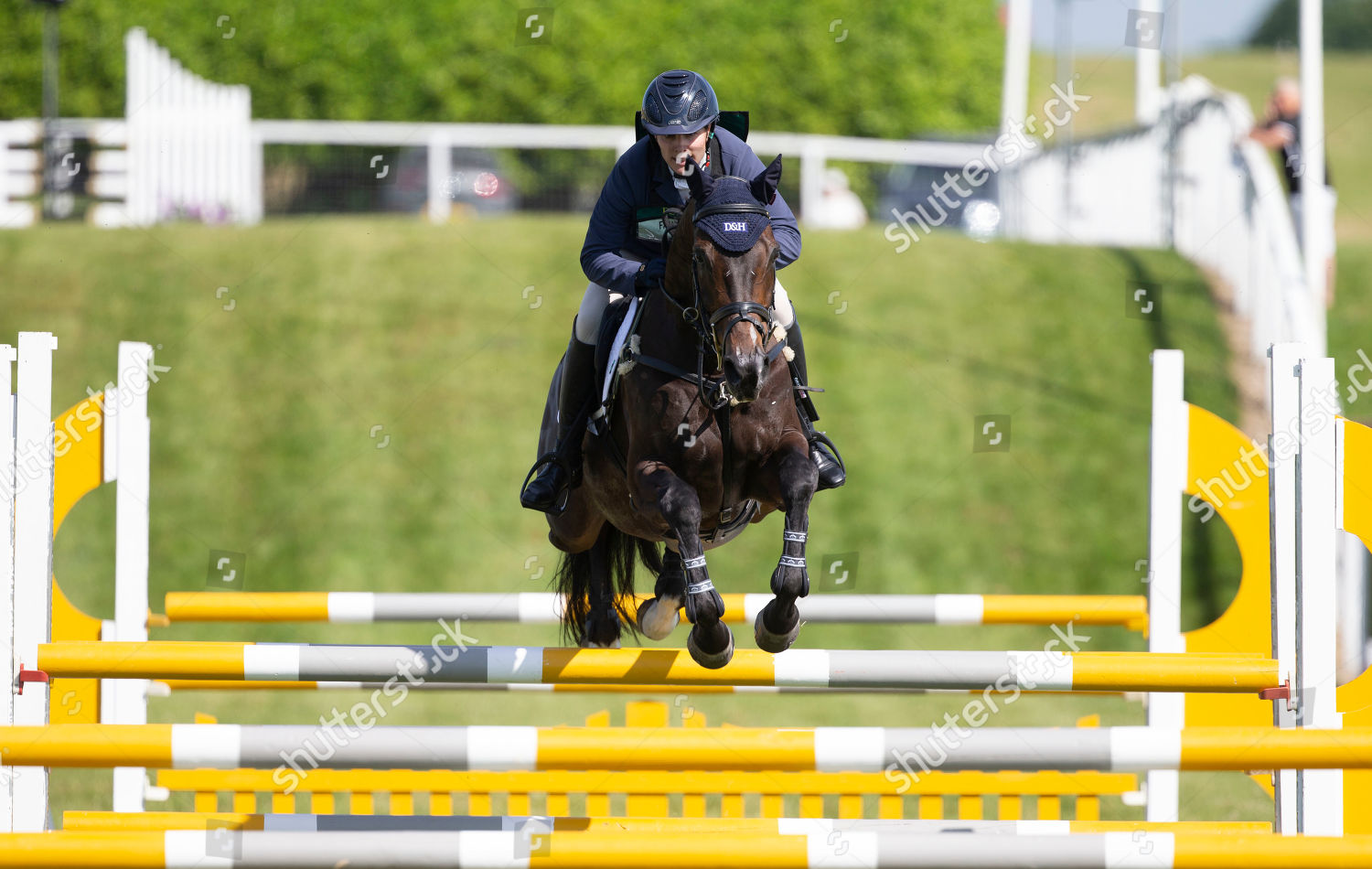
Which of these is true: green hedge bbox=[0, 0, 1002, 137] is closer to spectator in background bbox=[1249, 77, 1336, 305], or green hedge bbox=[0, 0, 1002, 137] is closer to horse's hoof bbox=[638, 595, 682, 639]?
spectator in background bbox=[1249, 77, 1336, 305]

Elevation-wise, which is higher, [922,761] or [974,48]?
[974,48]

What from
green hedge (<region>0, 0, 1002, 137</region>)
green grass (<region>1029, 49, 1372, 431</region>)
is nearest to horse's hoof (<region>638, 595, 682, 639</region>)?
green grass (<region>1029, 49, 1372, 431</region>)

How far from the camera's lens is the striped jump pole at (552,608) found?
5.13 m

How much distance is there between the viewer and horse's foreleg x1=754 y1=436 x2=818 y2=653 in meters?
3.74

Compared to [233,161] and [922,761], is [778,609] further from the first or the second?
[233,161]

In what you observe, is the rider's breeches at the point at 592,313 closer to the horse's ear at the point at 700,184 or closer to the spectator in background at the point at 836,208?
the horse's ear at the point at 700,184

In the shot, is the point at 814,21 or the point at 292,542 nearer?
the point at 292,542

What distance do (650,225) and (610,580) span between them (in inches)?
63.1

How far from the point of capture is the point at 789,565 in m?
3.74

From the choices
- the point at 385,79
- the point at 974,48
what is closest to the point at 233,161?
the point at 385,79

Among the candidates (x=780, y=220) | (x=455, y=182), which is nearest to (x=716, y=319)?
(x=780, y=220)

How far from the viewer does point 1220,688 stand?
345cm

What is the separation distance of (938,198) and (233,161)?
23.9 feet

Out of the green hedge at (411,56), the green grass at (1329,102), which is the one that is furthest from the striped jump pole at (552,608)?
the green hedge at (411,56)
